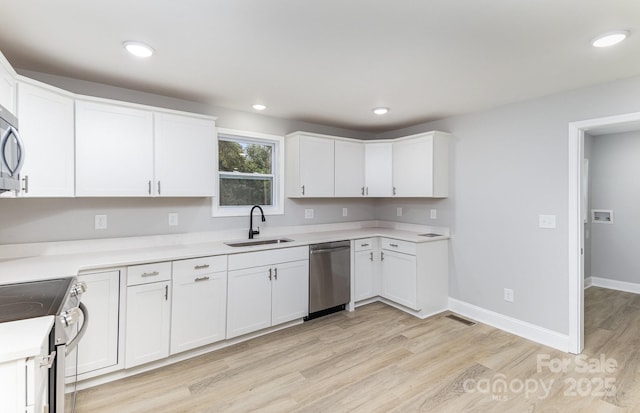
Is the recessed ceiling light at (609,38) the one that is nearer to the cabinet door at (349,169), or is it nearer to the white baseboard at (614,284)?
the cabinet door at (349,169)

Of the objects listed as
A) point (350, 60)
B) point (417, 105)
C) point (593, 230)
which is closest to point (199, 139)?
point (350, 60)

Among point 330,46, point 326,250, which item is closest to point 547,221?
point 326,250

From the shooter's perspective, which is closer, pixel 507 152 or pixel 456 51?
pixel 456 51

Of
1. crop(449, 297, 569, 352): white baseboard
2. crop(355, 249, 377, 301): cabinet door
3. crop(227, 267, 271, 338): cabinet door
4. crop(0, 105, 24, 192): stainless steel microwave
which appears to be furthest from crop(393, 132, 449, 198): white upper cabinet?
crop(0, 105, 24, 192): stainless steel microwave

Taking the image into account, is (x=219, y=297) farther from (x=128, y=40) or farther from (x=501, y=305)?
(x=501, y=305)

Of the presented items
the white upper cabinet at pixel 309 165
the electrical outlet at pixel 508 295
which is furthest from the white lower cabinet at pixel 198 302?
the electrical outlet at pixel 508 295

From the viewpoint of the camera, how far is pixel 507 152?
3146 mm

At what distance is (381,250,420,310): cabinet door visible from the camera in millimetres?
3455

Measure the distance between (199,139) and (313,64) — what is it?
1347mm

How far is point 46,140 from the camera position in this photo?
2086 millimetres

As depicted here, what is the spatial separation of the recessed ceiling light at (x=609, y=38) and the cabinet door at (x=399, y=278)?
7.64ft

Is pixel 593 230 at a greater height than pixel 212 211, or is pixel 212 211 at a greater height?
pixel 212 211

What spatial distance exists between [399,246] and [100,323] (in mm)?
2959

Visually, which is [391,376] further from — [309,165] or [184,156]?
[184,156]
